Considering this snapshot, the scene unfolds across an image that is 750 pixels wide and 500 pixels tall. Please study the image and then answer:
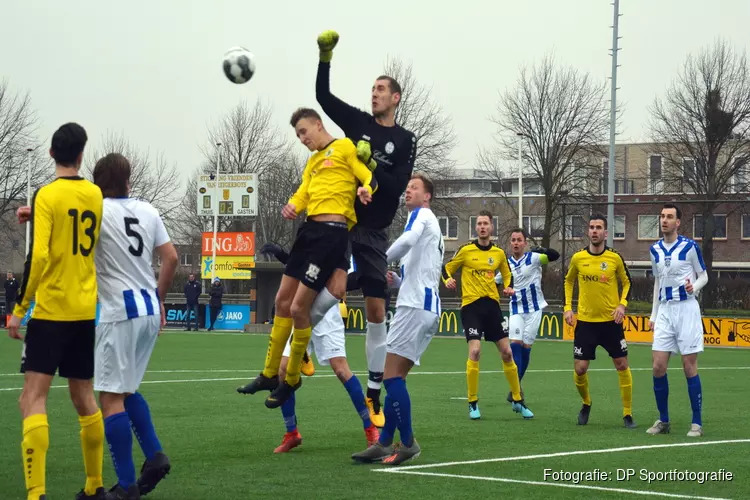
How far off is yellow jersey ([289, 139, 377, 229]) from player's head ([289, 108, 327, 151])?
0.18 m

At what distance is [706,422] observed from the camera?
43.7ft

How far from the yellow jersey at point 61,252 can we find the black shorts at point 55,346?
0.06 meters

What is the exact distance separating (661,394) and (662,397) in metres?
0.04

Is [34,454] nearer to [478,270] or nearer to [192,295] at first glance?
[478,270]

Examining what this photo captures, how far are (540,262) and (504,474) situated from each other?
28.9 ft

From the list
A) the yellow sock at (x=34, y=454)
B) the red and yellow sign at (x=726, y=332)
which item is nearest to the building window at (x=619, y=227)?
the red and yellow sign at (x=726, y=332)

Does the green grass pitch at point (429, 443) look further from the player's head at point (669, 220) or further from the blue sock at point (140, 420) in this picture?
the player's head at point (669, 220)

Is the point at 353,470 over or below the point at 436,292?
below

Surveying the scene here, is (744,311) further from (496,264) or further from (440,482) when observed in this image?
(440,482)

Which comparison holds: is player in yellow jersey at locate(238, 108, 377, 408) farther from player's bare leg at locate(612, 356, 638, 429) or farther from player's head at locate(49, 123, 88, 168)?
player's bare leg at locate(612, 356, 638, 429)

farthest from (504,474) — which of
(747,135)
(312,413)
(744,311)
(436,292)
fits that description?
(747,135)

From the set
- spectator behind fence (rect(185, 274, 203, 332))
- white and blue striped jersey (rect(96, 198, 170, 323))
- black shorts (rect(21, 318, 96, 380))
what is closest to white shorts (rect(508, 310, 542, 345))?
white and blue striped jersey (rect(96, 198, 170, 323))

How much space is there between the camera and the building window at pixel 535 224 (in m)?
60.6

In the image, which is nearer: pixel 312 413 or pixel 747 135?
pixel 312 413
